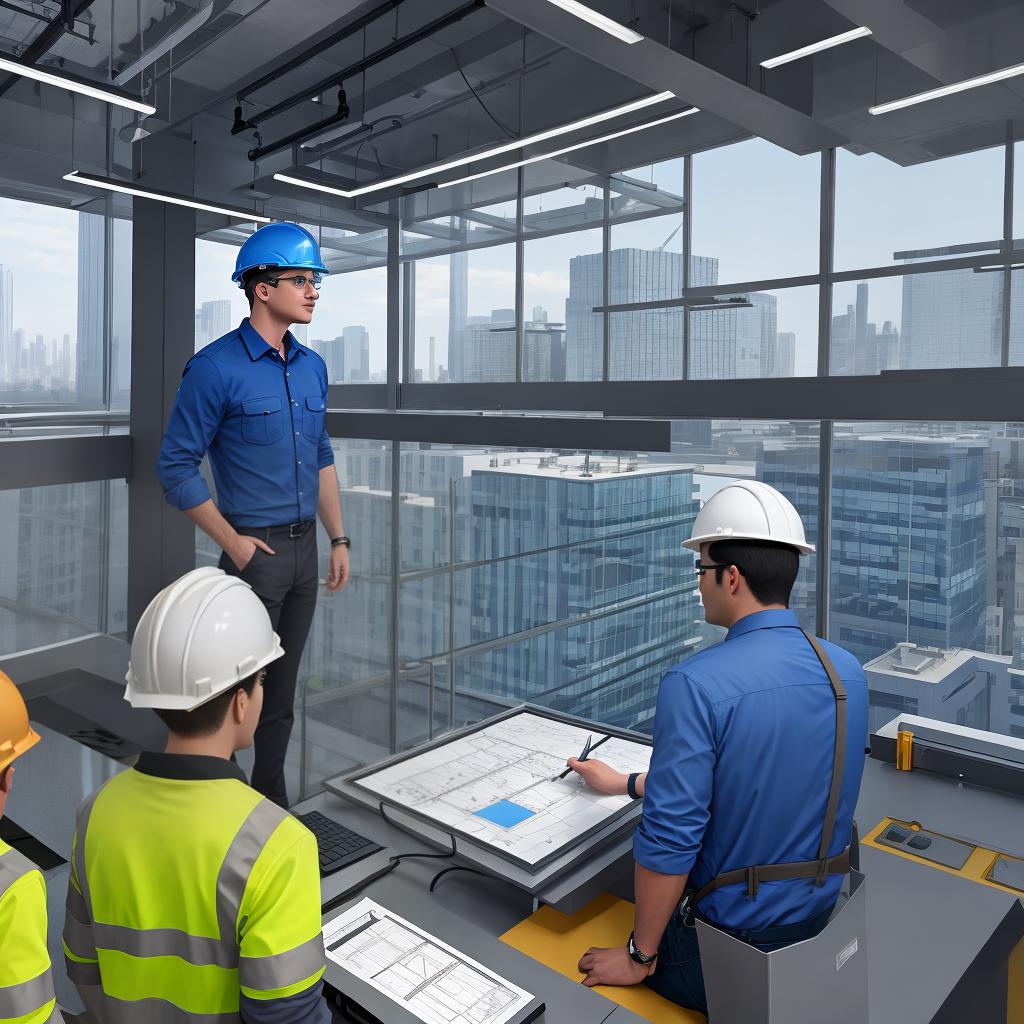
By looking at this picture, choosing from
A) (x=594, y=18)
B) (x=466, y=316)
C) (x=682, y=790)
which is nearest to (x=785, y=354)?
(x=594, y=18)

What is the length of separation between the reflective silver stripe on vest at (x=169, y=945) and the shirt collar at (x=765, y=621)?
3.48ft

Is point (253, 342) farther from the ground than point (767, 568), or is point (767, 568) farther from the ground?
point (253, 342)

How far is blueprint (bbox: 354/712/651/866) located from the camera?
1782 mm

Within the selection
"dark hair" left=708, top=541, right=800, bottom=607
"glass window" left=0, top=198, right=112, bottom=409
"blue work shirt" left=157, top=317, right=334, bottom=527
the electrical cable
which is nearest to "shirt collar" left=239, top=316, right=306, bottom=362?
"blue work shirt" left=157, top=317, right=334, bottom=527

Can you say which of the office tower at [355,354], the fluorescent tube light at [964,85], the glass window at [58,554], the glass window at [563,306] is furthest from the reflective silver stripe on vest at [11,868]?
the office tower at [355,354]

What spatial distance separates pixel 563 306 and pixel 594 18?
428 cm

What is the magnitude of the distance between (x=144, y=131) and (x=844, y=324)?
5.18 m

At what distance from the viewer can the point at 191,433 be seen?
2.35 meters

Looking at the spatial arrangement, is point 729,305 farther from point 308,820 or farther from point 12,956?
point 12,956

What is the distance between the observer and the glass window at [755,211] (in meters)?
5.65

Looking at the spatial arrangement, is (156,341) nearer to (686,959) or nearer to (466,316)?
(466,316)

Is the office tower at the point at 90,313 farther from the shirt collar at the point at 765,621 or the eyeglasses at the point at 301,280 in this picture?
the shirt collar at the point at 765,621

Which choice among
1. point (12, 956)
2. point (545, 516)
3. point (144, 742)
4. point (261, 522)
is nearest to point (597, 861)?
point (12, 956)

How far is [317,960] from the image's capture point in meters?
1.13
